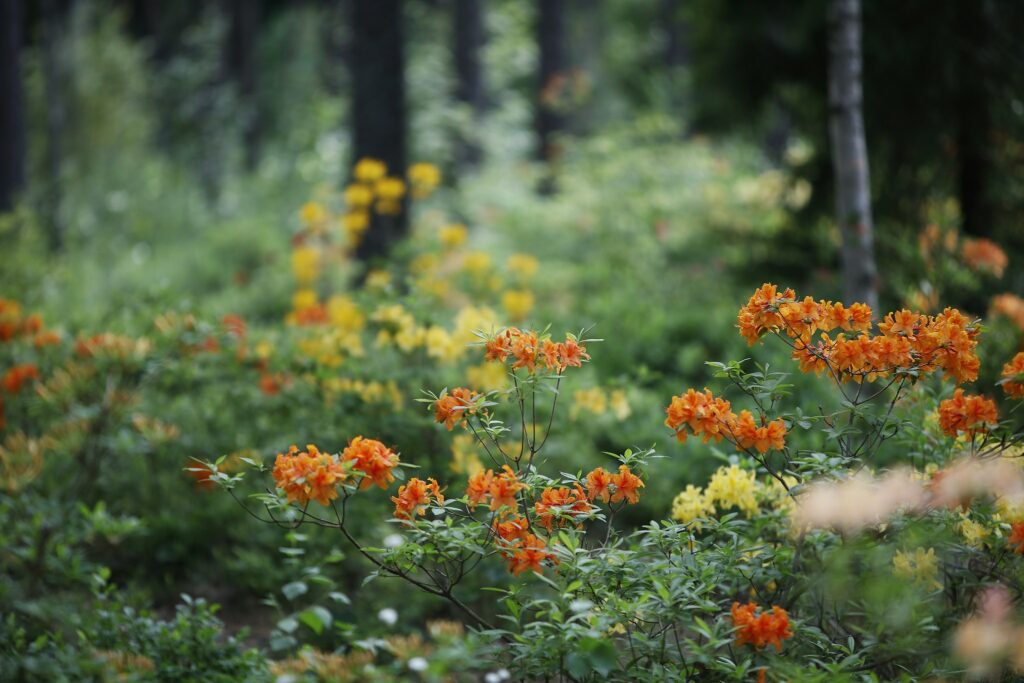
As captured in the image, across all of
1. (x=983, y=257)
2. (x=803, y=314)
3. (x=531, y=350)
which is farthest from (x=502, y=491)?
(x=983, y=257)

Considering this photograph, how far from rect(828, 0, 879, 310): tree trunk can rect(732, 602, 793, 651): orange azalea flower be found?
9.25ft

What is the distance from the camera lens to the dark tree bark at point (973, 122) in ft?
19.4

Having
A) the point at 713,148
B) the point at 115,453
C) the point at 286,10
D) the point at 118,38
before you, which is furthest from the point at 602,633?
the point at 286,10

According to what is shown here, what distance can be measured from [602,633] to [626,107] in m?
20.3

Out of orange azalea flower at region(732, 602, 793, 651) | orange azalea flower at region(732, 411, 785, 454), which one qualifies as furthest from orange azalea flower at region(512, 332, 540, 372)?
orange azalea flower at region(732, 602, 793, 651)

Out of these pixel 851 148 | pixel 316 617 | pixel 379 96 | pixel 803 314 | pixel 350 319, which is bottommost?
pixel 316 617

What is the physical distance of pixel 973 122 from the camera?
242 inches

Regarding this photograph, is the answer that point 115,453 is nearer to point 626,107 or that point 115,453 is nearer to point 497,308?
point 497,308

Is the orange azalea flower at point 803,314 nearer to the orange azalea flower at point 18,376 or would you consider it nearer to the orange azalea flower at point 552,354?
the orange azalea flower at point 552,354

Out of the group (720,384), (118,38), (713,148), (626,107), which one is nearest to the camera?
(720,384)

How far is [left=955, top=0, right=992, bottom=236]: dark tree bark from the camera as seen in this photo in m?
5.91

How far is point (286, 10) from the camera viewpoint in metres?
26.5

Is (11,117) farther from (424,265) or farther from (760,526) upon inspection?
(760,526)

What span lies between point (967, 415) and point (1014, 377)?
0.47 ft
